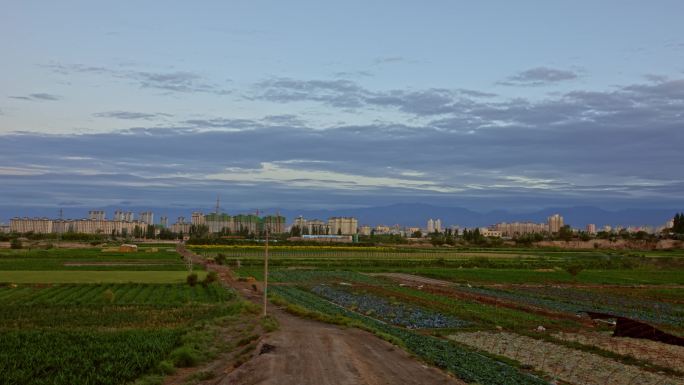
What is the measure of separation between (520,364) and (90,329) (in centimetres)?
1529

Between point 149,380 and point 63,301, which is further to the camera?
point 63,301

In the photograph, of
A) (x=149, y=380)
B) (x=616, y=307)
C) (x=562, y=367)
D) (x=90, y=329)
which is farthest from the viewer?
(x=616, y=307)

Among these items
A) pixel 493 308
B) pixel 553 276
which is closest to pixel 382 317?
pixel 493 308

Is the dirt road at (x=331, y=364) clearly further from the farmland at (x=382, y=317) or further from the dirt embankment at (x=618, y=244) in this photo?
the dirt embankment at (x=618, y=244)

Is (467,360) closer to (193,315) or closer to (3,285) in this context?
(193,315)

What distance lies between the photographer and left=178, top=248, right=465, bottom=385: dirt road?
581 inches

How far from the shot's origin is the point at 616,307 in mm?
37781

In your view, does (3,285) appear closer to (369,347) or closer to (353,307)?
(353,307)

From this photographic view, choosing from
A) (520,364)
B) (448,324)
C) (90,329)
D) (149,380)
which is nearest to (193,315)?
(90,329)

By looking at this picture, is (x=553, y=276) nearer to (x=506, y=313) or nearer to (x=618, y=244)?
(x=506, y=313)

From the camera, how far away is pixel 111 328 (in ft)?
79.4

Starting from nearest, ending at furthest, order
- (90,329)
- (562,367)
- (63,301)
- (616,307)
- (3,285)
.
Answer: (562,367)
(90,329)
(63,301)
(616,307)
(3,285)

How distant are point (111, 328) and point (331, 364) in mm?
11586

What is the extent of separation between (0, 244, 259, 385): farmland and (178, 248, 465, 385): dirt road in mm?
2194
